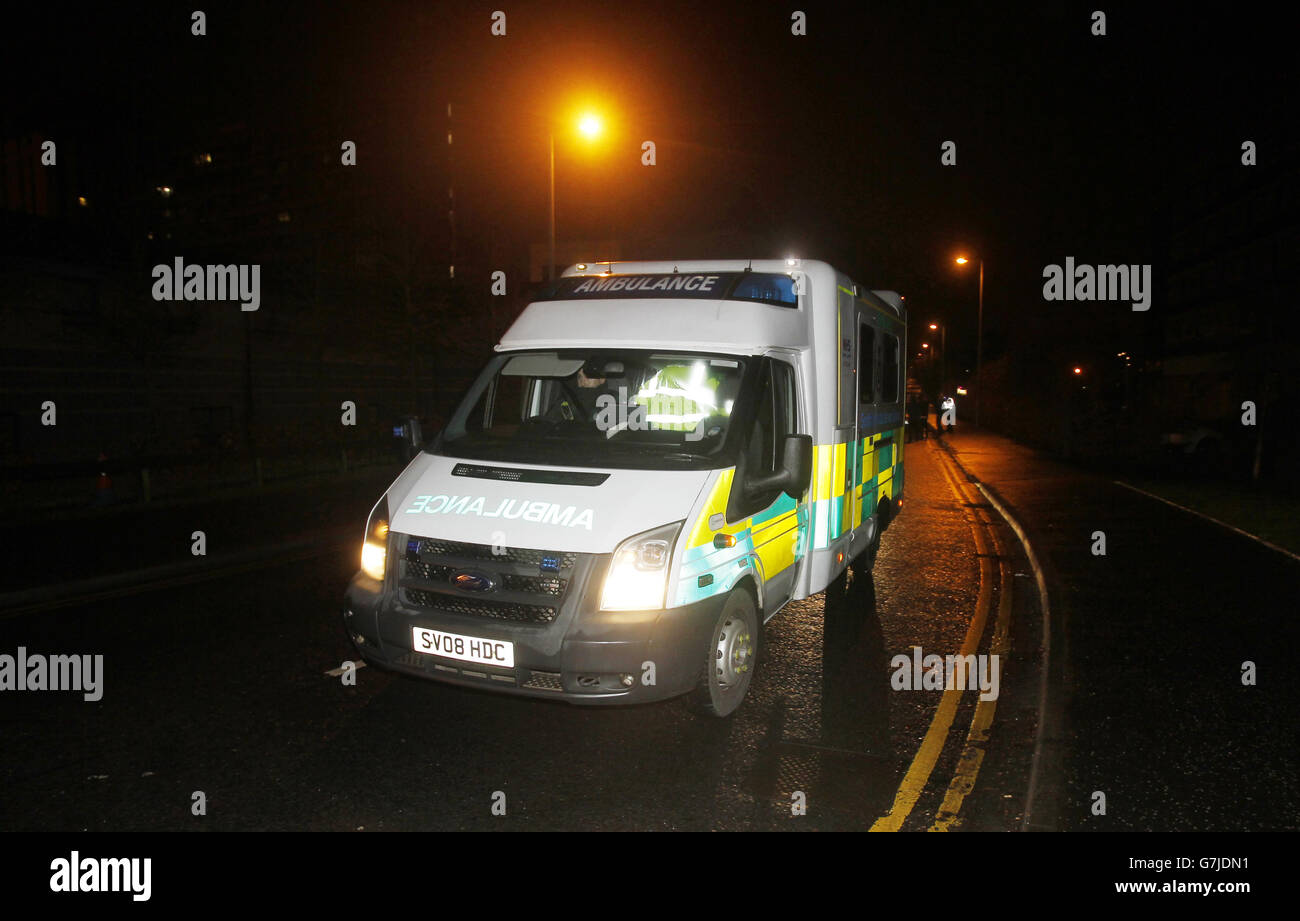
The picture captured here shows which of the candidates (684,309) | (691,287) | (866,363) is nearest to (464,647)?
(684,309)

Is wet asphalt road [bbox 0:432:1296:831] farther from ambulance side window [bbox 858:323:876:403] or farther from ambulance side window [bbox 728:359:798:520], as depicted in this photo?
ambulance side window [bbox 858:323:876:403]

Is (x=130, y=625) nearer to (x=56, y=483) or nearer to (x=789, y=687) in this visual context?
(x=789, y=687)

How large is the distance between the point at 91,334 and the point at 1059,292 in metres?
36.8

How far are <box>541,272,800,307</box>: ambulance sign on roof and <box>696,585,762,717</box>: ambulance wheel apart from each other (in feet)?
6.56

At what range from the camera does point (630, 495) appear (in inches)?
189

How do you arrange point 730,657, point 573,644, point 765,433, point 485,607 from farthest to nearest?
point 765,433, point 730,657, point 485,607, point 573,644

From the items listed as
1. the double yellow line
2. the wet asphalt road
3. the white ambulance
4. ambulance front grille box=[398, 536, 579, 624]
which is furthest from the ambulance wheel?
the double yellow line

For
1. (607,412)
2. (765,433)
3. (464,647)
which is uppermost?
(607,412)

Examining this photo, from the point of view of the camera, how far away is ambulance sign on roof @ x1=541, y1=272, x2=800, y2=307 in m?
6.11

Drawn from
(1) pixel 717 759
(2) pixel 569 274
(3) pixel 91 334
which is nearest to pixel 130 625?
(2) pixel 569 274

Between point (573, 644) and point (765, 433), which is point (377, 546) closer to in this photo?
point (573, 644)

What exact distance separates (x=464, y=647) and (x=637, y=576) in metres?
0.95

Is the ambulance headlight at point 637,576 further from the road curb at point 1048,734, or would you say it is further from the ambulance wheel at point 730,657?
the road curb at point 1048,734
